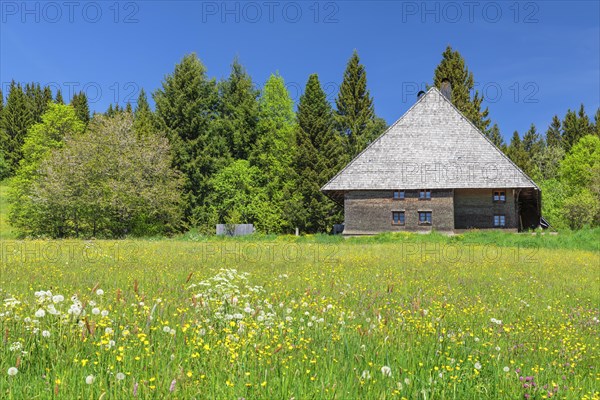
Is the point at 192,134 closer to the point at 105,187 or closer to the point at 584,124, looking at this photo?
the point at 105,187

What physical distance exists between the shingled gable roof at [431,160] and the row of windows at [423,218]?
2.28 m

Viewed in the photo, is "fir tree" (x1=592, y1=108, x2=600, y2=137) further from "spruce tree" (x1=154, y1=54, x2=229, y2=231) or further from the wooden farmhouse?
"spruce tree" (x1=154, y1=54, x2=229, y2=231)

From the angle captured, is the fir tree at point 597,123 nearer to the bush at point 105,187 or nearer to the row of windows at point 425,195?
the row of windows at point 425,195

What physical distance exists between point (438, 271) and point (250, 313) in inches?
379

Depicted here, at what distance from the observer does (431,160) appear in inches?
1533

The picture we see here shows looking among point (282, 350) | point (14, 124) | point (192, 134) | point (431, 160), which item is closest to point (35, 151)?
point (192, 134)

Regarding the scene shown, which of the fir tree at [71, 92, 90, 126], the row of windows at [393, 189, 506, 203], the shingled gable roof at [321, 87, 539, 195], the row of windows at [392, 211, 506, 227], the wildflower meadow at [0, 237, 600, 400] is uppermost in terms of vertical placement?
the fir tree at [71, 92, 90, 126]

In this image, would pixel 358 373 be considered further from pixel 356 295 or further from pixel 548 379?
pixel 356 295

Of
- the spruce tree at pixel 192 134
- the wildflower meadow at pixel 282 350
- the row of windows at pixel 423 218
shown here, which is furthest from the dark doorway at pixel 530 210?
the wildflower meadow at pixel 282 350

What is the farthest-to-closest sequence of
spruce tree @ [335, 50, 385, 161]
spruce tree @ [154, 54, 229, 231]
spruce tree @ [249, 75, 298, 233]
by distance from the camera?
spruce tree @ [335, 50, 385, 161]
spruce tree @ [249, 75, 298, 233]
spruce tree @ [154, 54, 229, 231]

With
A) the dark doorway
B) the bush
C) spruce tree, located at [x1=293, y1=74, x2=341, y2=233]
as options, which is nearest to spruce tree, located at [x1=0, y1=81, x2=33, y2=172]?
the bush

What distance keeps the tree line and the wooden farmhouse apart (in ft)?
30.2

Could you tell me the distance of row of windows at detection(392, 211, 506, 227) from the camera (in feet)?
125

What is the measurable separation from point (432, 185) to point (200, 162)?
78.4 ft
